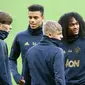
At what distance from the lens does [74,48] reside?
410cm

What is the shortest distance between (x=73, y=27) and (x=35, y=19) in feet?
1.47

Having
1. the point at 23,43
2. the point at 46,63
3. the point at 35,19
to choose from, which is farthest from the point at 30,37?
the point at 46,63

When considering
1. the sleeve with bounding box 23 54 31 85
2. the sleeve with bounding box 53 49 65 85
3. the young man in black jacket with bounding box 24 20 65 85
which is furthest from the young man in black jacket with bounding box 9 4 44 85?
the sleeve with bounding box 53 49 65 85

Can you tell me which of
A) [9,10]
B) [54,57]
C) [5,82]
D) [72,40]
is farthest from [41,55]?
[9,10]

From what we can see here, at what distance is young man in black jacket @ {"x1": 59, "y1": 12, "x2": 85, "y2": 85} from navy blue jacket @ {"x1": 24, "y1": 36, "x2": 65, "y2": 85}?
65cm

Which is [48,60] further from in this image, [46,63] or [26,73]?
[26,73]

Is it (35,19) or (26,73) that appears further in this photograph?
(35,19)

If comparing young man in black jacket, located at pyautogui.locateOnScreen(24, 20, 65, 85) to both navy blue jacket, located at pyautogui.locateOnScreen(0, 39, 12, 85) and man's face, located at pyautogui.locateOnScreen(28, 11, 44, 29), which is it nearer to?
navy blue jacket, located at pyautogui.locateOnScreen(0, 39, 12, 85)

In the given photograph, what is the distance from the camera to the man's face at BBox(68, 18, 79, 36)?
4.10m

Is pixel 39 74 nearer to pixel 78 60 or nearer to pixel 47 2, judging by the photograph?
pixel 78 60

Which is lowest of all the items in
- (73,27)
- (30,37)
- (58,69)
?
(58,69)

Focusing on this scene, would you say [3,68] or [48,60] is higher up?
[48,60]

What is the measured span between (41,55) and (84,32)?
92cm

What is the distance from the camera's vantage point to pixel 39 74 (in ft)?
11.2
